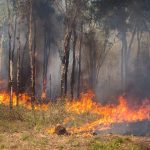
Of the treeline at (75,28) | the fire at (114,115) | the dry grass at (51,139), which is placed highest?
the treeline at (75,28)

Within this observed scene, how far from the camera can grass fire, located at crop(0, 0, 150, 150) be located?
59.0 feet

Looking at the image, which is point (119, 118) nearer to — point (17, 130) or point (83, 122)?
point (83, 122)

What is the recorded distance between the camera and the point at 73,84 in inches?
1596

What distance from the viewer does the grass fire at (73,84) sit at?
707 inches

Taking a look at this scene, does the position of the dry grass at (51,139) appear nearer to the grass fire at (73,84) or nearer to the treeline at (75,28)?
the grass fire at (73,84)

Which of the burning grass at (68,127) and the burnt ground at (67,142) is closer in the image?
the burnt ground at (67,142)

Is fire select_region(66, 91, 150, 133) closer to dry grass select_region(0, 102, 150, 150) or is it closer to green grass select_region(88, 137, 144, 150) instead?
dry grass select_region(0, 102, 150, 150)

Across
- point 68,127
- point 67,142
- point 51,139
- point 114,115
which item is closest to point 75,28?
point 114,115

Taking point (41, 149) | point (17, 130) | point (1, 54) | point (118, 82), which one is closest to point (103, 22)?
point (118, 82)

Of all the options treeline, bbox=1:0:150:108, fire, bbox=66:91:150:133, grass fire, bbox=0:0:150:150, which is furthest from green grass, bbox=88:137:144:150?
treeline, bbox=1:0:150:108

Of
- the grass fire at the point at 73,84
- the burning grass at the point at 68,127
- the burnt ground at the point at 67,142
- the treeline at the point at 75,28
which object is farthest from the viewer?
the treeline at the point at 75,28

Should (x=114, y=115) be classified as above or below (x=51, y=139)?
below

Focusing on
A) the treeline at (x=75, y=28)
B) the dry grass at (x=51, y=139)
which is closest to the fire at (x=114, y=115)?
the dry grass at (x=51, y=139)

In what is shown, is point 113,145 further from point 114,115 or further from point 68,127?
point 114,115
